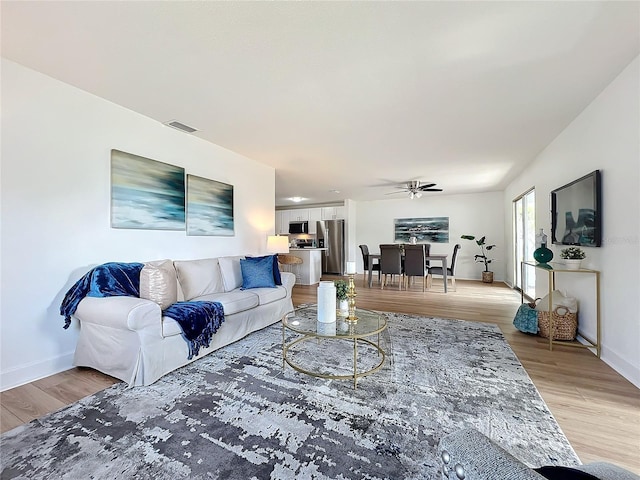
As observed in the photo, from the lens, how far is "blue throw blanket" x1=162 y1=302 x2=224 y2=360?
92.4 inches

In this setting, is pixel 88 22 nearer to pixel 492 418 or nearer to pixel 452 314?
pixel 492 418

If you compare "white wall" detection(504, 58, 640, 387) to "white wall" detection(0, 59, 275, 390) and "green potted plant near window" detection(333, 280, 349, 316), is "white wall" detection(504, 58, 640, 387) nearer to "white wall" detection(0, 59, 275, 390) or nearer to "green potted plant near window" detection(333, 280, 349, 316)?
"green potted plant near window" detection(333, 280, 349, 316)

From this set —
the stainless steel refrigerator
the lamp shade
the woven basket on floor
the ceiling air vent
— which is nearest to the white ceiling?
the ceiling air vent

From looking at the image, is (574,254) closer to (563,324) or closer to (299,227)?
(563,324)

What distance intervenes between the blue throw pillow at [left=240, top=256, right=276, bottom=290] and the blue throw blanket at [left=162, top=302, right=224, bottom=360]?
2.83ft

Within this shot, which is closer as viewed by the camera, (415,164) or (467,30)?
(467,30)

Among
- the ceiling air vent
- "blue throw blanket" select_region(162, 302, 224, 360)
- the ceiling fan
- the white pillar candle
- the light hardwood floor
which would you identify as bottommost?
the light hardwood floor

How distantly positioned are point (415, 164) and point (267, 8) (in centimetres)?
371

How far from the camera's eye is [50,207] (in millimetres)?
2344

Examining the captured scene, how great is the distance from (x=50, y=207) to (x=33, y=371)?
131 cm

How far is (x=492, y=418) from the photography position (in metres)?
1.70

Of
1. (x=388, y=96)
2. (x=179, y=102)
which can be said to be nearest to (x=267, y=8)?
(x=388, y=96)

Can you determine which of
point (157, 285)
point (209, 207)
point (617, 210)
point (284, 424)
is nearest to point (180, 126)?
point (209, 207)

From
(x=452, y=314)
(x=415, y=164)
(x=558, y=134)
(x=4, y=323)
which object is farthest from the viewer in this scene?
(x=415, y=164)
